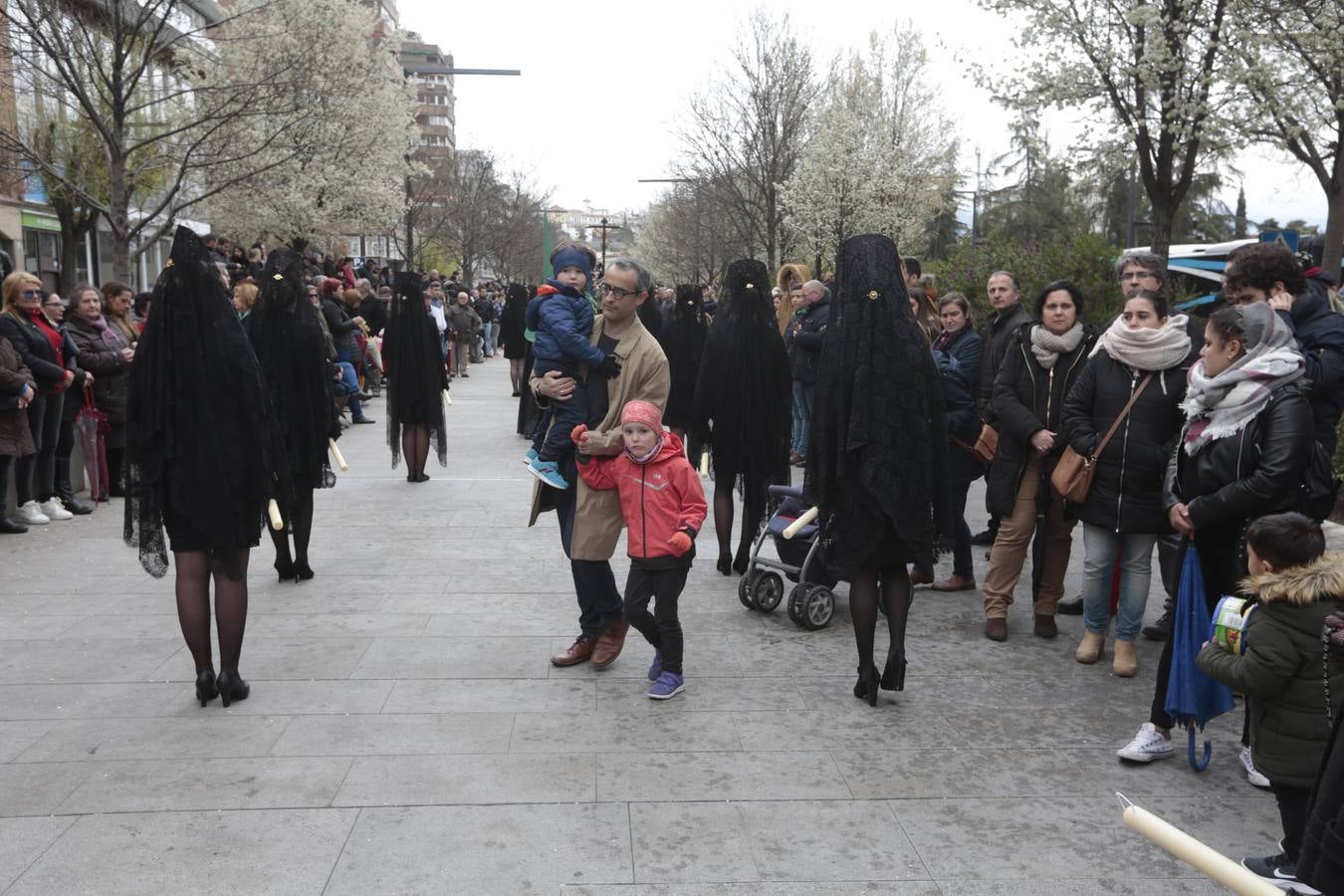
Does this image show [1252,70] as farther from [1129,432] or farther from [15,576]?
[15,576]

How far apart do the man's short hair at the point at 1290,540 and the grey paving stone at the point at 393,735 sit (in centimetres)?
294

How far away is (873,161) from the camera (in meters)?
43.4

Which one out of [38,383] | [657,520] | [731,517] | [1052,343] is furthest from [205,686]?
[38,383]

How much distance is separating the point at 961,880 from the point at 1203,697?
1457 mm

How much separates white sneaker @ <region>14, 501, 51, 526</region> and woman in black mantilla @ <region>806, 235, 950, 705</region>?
693 centimetres

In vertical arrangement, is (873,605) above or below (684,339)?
below

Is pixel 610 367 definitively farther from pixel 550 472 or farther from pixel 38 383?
pixel 38 383

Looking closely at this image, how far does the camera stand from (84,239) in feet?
124

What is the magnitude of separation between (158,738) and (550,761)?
1.65 m

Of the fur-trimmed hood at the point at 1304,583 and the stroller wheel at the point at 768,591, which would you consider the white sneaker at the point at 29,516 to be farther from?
the fur-trimmed hood at the point at 1304,583

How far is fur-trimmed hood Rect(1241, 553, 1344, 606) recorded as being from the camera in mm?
3535

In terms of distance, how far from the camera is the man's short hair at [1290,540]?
3.70 meters

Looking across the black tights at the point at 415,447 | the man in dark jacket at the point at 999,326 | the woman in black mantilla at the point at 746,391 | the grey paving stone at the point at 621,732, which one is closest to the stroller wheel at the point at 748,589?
the woman in black mantilla at the point at 746,391

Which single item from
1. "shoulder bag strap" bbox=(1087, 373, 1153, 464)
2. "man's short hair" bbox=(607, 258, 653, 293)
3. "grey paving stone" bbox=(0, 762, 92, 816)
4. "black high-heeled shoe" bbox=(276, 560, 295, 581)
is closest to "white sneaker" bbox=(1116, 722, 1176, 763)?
"shoulder bag strap" bbox=(1087, 373, 1153, 464)
